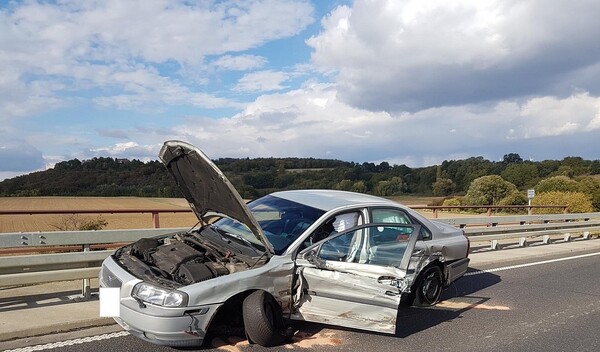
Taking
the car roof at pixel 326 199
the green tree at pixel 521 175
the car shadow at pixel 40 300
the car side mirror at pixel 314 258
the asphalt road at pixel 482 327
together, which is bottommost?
the asphalt road at pixel 482 327

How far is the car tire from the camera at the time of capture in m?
4.45

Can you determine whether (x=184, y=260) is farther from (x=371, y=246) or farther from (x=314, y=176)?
(x=314, y=176)

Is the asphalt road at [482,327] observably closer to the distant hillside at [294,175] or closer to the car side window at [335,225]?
the car side window at [335,225]

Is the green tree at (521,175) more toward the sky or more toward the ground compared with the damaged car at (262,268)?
more toward the sky

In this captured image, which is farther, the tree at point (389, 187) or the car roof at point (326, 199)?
the tree at point (389, 187)

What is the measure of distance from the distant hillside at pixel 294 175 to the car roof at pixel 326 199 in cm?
1933

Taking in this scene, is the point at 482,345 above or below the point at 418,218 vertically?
below

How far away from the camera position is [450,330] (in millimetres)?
5562

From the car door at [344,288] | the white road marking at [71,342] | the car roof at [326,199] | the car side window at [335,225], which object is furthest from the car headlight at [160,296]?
the car roof at [326,199]

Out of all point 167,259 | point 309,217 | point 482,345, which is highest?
point 309,217

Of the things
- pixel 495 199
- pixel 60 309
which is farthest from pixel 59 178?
pixel 60 309

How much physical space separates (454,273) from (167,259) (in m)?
3.85

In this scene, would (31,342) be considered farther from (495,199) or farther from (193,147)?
(495,199)

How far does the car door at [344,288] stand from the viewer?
15.8 feet
